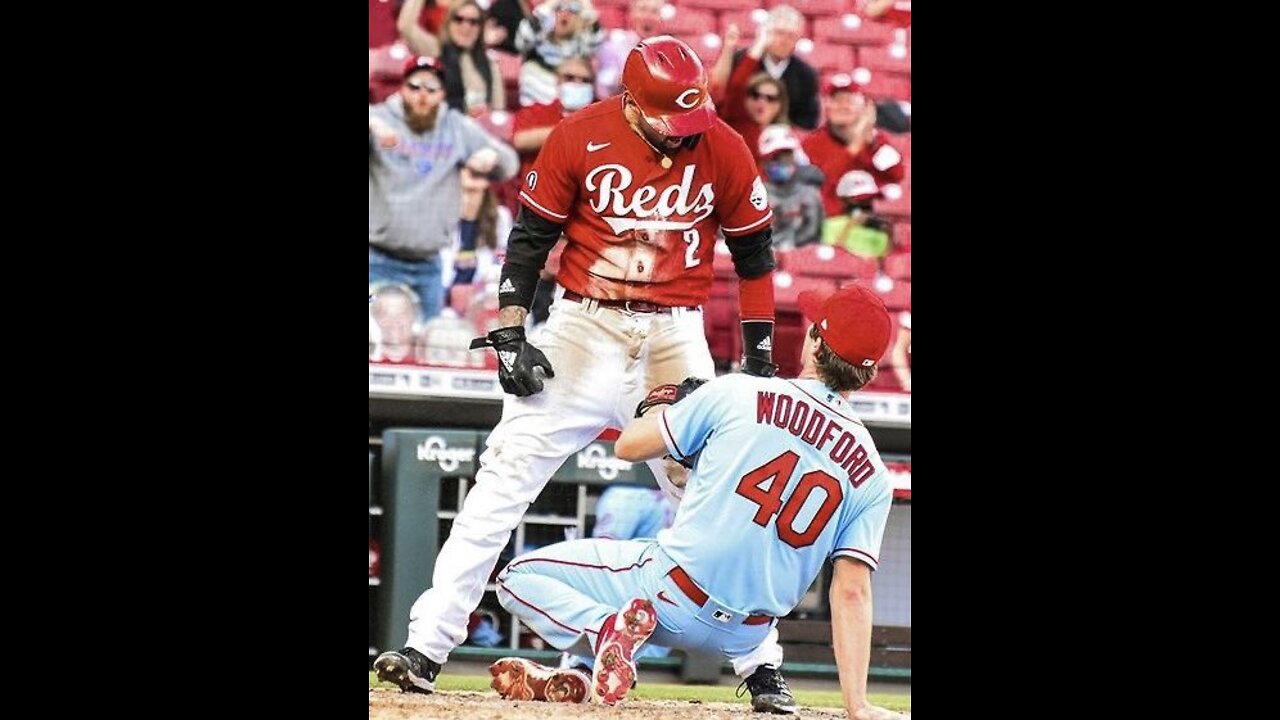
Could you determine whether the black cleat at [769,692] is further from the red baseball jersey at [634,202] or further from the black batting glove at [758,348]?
the red baseball jersey at [634,202]

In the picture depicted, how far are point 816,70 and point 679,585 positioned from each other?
88.5 inches

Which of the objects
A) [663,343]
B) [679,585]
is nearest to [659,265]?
[663,343]

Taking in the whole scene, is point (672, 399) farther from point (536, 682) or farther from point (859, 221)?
point (859, 221)

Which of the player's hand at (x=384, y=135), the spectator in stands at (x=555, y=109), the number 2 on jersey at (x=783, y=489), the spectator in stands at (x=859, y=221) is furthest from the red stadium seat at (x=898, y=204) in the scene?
the player's hand at (x=384, y=135)

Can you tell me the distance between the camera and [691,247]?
539 centimetres

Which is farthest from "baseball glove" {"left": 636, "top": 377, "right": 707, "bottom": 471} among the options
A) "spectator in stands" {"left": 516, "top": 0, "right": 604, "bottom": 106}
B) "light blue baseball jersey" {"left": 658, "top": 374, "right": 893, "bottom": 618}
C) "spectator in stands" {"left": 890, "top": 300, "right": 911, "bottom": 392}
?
"spectator in stands" {"left": 516, "top": 0, "right": 604, "bottom": 106}

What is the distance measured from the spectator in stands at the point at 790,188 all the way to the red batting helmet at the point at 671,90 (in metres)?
0.86

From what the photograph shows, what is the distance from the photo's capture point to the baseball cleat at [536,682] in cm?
512

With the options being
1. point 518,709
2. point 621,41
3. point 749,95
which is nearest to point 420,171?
point 621,41

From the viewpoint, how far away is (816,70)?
6.20m

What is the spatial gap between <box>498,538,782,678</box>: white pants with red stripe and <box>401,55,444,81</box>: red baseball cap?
191 centimetres

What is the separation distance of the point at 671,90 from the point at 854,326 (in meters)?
0.96

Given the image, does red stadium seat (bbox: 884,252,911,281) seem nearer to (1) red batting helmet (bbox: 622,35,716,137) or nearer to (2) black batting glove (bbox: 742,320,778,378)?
Result: (2) black batting glove (bbox: 742,320,778,378)

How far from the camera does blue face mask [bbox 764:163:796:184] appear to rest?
20.0ft
